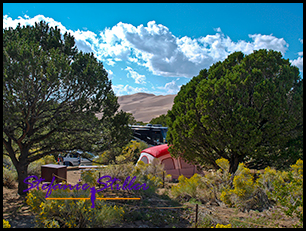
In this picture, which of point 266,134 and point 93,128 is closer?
point 93,128

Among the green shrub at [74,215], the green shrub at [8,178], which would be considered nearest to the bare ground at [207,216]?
the green shrub at [74,215]

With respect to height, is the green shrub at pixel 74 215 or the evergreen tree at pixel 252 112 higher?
the evergreen tree at pixel 252 112

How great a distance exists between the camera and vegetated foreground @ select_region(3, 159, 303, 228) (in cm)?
460

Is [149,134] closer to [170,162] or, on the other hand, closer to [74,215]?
[170,162]

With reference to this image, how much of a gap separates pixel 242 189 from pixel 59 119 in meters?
6.37

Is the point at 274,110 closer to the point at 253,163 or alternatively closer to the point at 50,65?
the point at 253,163

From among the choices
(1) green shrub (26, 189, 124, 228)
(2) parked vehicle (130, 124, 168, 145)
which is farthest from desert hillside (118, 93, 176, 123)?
(1) green shrub (26, 189, 124, 228)

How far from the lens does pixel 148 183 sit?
7699 millimetres

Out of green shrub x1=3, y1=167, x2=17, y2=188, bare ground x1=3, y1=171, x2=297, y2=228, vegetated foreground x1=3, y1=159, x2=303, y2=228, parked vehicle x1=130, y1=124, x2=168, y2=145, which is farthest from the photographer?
parked vehicle x1=130, y1=124, x2=168, y2=145

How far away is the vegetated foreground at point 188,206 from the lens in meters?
4.60

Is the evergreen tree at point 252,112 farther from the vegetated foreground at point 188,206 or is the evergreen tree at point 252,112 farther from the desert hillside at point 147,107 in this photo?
the desert hillside at point 147,107

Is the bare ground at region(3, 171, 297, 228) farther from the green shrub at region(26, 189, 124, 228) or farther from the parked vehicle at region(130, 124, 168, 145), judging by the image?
the parked vehicle at region(130, 124, 168, 145)

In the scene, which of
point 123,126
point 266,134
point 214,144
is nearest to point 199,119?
point 214,144

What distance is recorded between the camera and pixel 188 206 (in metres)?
5.91
